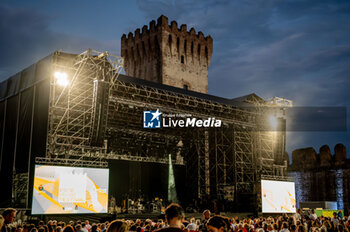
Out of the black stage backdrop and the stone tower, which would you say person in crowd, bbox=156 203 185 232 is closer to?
the black stage backdrop

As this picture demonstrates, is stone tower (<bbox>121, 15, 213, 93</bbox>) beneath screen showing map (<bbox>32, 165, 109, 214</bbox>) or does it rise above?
above

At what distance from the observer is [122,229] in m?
2.60

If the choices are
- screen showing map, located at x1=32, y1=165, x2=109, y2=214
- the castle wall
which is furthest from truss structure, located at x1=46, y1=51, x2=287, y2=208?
screen showing map, located at x1=32, y1=165, x2=109, y2=214

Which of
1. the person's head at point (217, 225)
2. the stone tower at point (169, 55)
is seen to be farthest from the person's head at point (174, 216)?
the stone tower at point (169, 55)

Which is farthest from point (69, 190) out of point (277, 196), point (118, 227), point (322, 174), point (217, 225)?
point (322, 174)

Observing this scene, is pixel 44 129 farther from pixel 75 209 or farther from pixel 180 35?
pixel 180 35

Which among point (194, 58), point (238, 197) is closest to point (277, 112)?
point (238, 197)

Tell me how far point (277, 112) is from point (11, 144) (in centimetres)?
1568

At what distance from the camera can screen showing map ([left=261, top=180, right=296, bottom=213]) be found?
20734mm

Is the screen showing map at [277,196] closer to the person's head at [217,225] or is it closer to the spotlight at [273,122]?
the spotlight at [273,122]

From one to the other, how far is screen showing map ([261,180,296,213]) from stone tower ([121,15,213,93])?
12.6 m

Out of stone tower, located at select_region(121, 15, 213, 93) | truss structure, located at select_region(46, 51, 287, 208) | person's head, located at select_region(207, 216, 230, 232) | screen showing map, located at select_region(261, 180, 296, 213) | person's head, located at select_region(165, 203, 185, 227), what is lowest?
screen showing map, located at select_region(261, 180, 296, 213)

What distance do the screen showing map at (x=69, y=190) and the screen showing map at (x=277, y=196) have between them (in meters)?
9.30

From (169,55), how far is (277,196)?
49.2 ft
